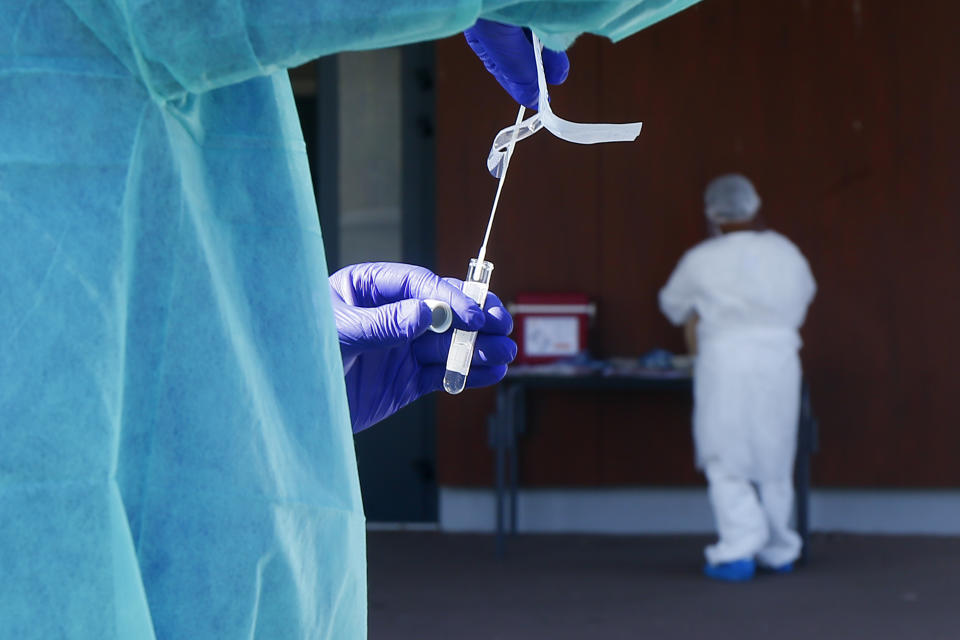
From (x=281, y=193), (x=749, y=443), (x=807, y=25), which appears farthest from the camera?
(x=807, y=25)

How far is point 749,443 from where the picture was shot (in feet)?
17.5

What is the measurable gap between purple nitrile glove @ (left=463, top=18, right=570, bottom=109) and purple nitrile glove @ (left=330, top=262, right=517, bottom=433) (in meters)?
0.23

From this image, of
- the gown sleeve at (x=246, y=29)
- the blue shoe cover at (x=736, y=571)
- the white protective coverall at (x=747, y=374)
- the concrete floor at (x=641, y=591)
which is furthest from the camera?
the blue shoe cover at (x=736, y=571)

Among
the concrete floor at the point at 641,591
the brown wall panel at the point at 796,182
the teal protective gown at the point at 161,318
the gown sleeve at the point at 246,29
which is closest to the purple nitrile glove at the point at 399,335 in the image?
the teal protective gown at the point at 161,318

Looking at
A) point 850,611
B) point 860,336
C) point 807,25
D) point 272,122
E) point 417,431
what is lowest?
point 850,611

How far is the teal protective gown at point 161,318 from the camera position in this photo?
102cm

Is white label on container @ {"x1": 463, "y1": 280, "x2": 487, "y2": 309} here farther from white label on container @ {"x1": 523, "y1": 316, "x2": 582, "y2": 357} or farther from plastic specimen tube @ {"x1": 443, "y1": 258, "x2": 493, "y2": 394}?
white label on container @ {"x1": 523, "y1": 316, "x2": 582, "y2": 357}

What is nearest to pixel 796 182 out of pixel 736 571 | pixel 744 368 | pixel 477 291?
pixel 744 368

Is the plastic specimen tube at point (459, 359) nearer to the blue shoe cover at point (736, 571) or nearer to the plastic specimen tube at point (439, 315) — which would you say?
the plastic specimen tube at point (439, 315)

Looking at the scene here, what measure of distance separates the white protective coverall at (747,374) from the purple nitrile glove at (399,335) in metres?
3.88

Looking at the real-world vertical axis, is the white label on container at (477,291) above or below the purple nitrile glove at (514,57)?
below

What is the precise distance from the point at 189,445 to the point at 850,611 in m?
4.19

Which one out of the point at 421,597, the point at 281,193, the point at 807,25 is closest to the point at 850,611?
the point at 421,597

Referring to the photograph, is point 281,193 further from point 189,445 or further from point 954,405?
point 954,405
